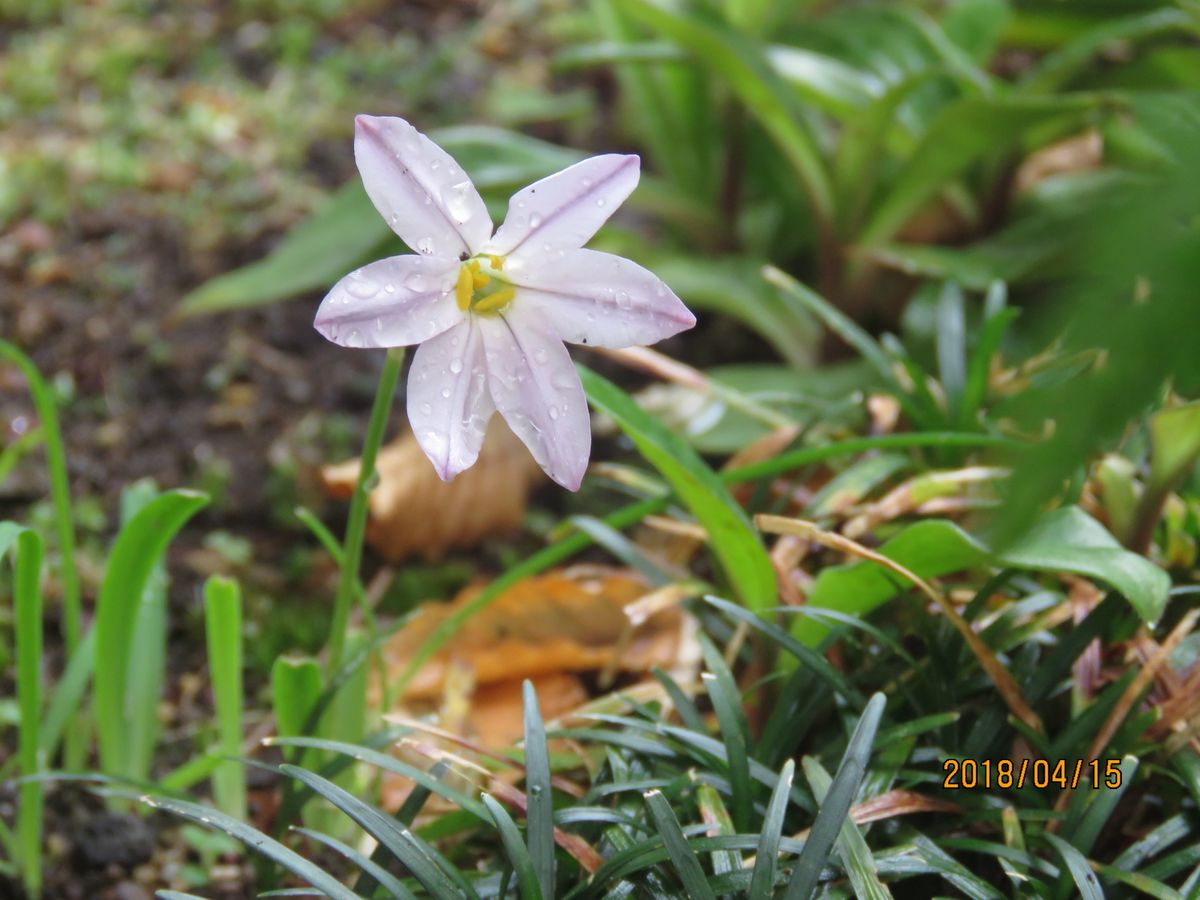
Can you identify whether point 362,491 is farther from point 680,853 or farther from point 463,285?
point 680,853

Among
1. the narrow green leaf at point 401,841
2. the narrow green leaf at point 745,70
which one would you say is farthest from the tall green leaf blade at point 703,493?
the narrow green leaf at point 745,70

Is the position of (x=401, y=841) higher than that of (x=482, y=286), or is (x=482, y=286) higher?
(x=482, y=286)

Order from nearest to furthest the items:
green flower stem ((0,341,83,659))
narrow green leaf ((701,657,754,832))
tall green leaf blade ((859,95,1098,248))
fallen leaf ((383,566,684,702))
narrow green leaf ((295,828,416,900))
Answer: narrow green leaf ((295,828,416,900)), narrow green leaf ((701,657,754,832)), green flower stem ((0,341,83,659)), fallen leaf ((383,566,684,702)), tall green leaf blade ((859,95,1098,248))

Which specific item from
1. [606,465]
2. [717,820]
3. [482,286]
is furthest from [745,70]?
[717,820]

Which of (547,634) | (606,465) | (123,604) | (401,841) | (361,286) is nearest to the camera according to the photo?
(361,286)

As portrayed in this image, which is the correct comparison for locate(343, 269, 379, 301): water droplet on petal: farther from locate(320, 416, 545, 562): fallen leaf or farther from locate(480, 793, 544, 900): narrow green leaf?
locate(320, 416, 545, 562): fallen leaf

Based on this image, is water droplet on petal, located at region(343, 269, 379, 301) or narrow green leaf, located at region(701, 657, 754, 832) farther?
narrow green leaf, located at region(701, 657, 754, 832)

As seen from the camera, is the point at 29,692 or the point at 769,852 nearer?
the point at 769,852

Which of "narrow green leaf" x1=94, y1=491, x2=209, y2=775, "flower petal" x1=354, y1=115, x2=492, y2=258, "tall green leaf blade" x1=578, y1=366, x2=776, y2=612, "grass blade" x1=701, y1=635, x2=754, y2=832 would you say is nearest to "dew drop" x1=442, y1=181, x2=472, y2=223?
"flower petal" x1=354, y1=115, x2=492, y2=258
